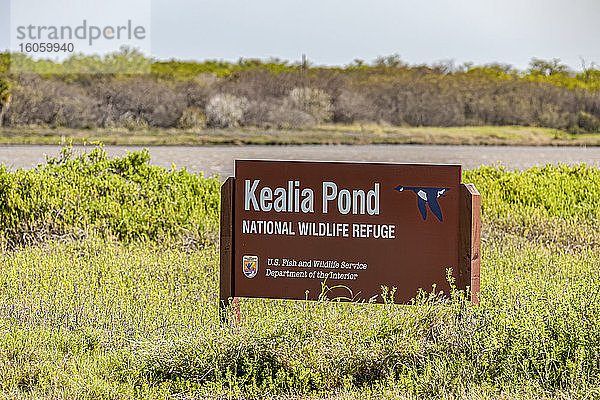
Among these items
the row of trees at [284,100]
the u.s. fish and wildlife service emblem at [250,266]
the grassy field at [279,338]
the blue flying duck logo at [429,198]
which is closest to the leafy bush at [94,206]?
the grassy field at [279,338]

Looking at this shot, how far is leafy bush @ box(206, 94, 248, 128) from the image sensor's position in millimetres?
57219

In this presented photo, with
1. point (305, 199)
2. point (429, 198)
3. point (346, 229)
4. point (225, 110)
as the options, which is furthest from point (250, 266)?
point (225, 110)

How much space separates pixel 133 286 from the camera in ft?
19.9

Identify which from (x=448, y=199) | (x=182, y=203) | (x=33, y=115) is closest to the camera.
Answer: (x=448, y=199)

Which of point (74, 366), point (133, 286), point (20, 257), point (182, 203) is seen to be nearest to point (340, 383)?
point (74, 366)

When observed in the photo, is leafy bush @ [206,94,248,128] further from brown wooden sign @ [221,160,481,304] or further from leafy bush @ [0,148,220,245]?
brown wooden sign @ [221,160,481,304]

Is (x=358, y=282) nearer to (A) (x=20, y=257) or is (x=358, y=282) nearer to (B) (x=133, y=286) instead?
(B) (x=133, y=286)

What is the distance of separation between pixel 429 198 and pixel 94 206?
4.81 m

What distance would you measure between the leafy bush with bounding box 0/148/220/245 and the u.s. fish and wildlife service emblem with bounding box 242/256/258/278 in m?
3.18

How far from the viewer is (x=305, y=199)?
4.78 metres

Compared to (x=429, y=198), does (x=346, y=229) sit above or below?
below

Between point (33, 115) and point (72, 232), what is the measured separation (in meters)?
51.3

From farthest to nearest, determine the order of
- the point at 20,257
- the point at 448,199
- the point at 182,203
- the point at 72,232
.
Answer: the point at 182,203, the point at 72,232, the point at 20,257, the point at 448,199

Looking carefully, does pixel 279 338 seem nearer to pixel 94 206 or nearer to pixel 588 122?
pixel 94 206
